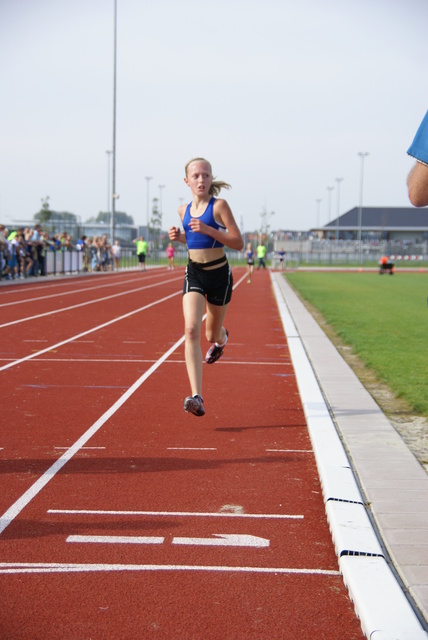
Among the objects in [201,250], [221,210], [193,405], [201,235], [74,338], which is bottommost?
[74,338]

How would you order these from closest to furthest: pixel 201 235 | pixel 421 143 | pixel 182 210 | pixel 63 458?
pixel 421 143
pixel 63 458
pixel 201 235
pixel 182 210

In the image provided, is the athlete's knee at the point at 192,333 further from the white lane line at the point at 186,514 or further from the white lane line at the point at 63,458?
the white lane line at the point at 186,514

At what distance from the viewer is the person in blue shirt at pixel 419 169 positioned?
2688mm

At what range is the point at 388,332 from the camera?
14.9 m

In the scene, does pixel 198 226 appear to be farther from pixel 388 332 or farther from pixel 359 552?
pixel 388 332

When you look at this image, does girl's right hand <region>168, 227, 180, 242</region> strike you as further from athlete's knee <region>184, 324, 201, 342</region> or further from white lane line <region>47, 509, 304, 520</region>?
white lane line <region>47, 509, 304, 520</region>

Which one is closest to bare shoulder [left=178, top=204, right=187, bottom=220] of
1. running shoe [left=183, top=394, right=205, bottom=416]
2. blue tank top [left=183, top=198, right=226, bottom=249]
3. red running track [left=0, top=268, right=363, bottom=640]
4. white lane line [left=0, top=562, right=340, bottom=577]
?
blue tank top [left=183, top=198, right=226, bottom=249]

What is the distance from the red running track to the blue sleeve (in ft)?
5.74

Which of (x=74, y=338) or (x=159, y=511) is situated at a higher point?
(x=159, y=511)

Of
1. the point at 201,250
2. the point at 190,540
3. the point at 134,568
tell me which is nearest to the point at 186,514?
the point at 190,540

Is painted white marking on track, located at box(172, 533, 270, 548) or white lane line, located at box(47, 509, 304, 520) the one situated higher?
painted white marking on track, located at box(172, 533, 270, 548)

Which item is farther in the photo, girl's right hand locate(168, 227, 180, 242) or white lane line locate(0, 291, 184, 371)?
white lane line locate(0, 291, 184, 371)

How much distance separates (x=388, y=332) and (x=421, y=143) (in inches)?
490

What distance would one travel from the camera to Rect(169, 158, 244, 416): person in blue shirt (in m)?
6.54
